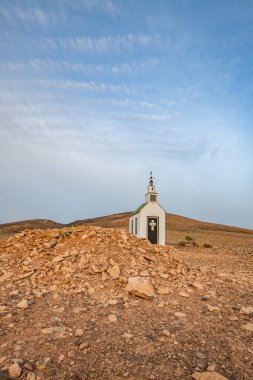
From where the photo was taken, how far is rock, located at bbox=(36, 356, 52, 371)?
4.16 metres

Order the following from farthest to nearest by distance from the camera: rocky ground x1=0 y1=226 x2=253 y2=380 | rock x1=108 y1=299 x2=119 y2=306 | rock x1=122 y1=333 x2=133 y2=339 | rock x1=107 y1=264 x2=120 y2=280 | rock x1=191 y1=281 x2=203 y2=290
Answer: rock x1=191 y1=281 x2=203 y2=290 → rock x1=107 y1=264 x2=120 y2=280 → rock x1=108 y1=299 x2=119 y2=306 → rock x1=122 y1=333 x2=133 y2=339 → rocky ground x1=0 y1=226 x2=253 y2=380

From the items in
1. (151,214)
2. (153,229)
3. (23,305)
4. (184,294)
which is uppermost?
(151,214)

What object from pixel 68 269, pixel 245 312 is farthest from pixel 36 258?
pixel 245 312

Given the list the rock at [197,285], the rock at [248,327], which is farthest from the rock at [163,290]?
the rock at [248,327]

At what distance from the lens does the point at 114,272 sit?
768 centimetres

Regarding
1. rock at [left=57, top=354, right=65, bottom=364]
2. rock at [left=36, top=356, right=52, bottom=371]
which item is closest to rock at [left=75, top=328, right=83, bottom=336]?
rock at [left=57, top=354, right=65, bottom=364]

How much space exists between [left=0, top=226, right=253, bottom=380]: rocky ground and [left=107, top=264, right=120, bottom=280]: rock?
0.02 meters

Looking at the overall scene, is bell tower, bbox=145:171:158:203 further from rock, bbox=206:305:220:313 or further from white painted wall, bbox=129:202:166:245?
rock, bbox=206:305:220:313

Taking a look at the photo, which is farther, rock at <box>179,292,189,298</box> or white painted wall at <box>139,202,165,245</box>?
white painted wall at <box>139,202,165,245</box>

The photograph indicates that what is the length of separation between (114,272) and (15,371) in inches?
152

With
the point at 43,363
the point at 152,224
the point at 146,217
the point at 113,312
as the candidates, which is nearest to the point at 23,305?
the point at 113,312

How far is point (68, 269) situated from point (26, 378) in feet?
13.0

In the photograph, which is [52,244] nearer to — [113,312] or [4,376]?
[113,312]

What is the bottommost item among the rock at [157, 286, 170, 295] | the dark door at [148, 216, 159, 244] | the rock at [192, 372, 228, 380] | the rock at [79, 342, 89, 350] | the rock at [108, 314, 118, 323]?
the rock at [192, 372, 228, 380]
